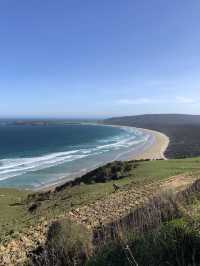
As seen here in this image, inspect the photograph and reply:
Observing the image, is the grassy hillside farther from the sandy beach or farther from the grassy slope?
the sandy beach

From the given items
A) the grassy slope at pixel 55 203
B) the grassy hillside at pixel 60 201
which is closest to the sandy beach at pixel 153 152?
the grassy hillside at pixel 60 201

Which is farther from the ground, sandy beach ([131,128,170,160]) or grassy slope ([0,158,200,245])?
grassy slope ([0,158,200,245])

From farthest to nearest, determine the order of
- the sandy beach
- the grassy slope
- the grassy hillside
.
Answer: the sandy beach → the grassy slope → the grassy hillside

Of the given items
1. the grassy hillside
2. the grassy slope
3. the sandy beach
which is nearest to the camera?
the grassy hillside

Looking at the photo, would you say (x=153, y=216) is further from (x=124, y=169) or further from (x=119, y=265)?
(x=124, y=169)

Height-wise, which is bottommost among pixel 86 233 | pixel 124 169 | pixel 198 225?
pixel 124 169

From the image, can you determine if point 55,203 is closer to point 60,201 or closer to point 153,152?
point 60,201

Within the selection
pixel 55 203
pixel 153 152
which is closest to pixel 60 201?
pixel 55 203

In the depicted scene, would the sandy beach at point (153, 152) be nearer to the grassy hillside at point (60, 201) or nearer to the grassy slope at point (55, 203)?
the grassy hillside at point (60, 201)

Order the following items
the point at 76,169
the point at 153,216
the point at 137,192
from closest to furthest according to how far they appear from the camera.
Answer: the point at 153,216 < the point at 137,192 < the point at 76,169

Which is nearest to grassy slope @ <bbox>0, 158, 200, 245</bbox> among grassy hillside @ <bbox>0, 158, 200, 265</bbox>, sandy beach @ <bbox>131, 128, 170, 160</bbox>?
grassy hillside @ <bbox>0, 158, 200, 265</bbox>

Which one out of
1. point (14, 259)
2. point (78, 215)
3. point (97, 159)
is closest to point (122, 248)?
point (14, 259)
